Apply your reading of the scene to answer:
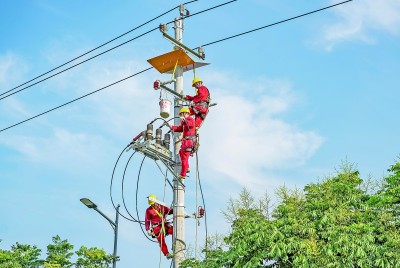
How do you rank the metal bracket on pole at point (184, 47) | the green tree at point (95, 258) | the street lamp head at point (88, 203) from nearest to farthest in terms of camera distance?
the metal bracket on pole at point (184, 47) < the street lamp head at point (88, 203) < the green tree at point (95, 258)

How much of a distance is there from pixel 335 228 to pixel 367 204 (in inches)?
185

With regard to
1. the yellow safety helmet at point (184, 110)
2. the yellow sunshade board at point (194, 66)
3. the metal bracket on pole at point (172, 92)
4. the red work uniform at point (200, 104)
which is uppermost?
the yellow sunshade board at point (194, 66)

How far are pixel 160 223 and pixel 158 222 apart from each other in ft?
0.20

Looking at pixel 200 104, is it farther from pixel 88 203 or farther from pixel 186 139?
pixel 88 203

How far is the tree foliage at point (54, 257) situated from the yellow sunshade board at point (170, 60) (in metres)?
13.3

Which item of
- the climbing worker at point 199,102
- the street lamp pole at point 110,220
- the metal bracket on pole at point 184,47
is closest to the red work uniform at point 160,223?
the climbing worker at point 199,102

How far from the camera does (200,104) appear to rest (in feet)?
54.7

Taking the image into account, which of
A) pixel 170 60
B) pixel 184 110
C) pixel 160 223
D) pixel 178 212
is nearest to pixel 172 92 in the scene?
pixel 184 110

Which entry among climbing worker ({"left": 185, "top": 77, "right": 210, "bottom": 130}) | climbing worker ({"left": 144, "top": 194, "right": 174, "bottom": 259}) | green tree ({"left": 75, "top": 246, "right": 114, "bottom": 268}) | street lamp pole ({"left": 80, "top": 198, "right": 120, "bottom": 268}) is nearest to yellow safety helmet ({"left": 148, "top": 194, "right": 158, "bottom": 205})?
climbing worker ({"left": 144, "top": 194, "right": 174, "bottom": 259})

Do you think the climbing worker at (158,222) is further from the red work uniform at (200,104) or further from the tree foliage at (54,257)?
the tree foliage at (54,257)

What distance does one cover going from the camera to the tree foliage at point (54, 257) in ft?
95.2

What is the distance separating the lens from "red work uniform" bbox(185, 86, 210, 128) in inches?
653

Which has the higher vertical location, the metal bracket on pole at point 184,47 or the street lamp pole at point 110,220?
the metal bracket on pole at point 184,47

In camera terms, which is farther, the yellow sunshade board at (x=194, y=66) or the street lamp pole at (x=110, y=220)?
the street lamp pole at (x=110, y=220)
